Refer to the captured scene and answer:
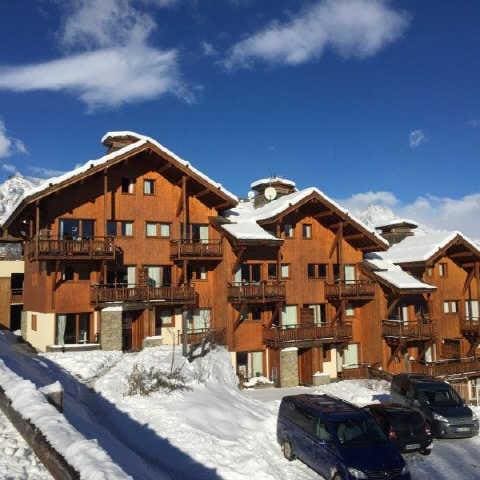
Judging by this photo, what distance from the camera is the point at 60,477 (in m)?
8.27

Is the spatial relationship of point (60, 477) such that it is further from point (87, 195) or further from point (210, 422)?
point (87, 195)

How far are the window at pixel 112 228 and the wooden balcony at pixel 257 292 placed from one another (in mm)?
7125

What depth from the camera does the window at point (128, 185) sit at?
29875 mm

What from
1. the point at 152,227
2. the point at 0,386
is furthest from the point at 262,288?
the point at 0,386

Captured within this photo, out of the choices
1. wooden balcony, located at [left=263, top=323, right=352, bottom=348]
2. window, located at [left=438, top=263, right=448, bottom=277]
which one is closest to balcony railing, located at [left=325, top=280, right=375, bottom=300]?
wooden balcony, located at [left=263, top=323, right=352, bottom=348]

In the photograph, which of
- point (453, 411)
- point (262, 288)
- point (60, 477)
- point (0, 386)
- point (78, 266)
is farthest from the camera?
point (262, 288)

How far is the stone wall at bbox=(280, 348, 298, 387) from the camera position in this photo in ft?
98.0

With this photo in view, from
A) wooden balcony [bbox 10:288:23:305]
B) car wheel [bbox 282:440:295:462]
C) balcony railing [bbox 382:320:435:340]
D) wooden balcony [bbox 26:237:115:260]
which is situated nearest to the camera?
car wheel [bbox 282:440:295:462]

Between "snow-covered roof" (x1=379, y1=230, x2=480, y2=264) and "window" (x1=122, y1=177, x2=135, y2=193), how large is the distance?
1915 centimetres

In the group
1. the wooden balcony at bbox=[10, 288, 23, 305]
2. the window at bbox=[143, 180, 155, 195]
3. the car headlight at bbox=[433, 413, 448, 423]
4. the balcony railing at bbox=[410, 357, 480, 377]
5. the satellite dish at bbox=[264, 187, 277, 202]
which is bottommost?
the balcony railing at bbox=[410, 357, 480, 377]

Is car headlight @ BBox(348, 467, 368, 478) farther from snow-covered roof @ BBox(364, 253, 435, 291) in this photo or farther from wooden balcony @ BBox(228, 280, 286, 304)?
snow-covered roof @ BBox(364, 253, 435, 291)

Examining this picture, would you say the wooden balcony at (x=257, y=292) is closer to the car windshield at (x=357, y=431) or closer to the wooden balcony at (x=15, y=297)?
the car windshield at (x=357, y=431)

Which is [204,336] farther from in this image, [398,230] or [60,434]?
[398,230]

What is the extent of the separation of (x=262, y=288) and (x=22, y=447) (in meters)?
20.0
